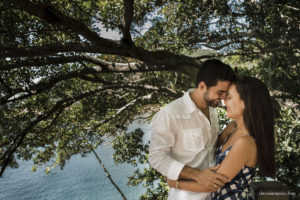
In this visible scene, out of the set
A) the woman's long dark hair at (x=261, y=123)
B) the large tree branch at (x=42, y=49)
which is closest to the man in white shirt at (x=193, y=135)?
the woman's long dark hair at (x=261, y=123)

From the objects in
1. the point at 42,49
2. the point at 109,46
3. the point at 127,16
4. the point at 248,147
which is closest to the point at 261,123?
the point at 248,147

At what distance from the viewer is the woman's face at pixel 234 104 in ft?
6.44

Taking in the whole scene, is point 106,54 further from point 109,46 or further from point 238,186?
point 238,186

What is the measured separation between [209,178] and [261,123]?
1.79 ft

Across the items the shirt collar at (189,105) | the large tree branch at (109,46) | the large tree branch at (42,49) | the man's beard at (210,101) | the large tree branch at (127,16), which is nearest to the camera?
the shirt collar at (189,105)

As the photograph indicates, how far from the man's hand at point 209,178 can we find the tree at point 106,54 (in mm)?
2105

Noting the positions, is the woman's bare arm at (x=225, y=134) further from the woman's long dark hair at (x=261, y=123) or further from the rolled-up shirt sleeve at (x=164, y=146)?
the rolled-up shirt sleeve at (x=164, y=146)

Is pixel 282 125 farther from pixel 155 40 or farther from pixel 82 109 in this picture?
pixel 82 109

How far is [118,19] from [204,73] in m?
3.49

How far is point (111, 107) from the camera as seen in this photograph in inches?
293

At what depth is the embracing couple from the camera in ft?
5.91

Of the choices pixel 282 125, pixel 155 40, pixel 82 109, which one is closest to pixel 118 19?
pixel 155 40

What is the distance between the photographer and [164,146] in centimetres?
197

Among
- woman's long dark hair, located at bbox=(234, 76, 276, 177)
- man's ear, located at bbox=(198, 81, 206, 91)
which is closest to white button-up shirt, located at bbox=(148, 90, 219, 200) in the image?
man's ear, located at bbox=(198, 81, 206, 91)
